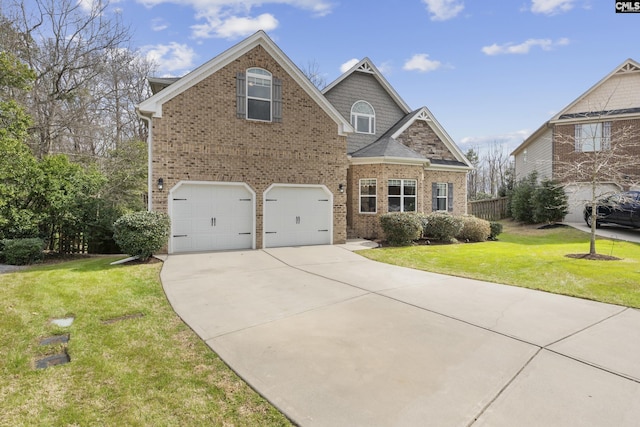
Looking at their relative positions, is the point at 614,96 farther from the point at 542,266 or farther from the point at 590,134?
the point at 542,266

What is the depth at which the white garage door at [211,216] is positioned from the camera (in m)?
10.9

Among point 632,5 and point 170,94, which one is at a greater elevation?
point 632,5

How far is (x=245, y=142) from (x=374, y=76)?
9.91 m

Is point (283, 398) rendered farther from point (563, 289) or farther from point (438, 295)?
point (563, 289)

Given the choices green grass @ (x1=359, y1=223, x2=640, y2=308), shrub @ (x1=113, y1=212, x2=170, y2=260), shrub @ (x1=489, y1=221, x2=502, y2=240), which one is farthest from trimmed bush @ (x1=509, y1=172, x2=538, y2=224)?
shrub @ (x1=113, y1=212, x2=170, y2=260)

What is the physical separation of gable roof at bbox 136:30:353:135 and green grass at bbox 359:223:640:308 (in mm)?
5833

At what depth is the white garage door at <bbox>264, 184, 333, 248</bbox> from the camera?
12203mm

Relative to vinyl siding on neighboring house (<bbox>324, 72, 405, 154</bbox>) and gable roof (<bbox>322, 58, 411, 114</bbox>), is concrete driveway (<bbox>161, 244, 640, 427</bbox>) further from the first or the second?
gable roof (<bbox>322, 58, 411, 114</bbox>)

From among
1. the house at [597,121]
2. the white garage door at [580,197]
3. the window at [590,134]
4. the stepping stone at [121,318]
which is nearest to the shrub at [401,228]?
the stepping stone at [121,318]

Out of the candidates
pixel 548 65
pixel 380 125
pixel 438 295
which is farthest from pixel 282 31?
pixel 438 295

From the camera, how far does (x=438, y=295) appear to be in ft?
20.7

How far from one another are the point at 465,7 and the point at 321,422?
489 inches

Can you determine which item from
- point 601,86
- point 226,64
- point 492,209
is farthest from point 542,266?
point 492,209

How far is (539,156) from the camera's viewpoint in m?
23.4
